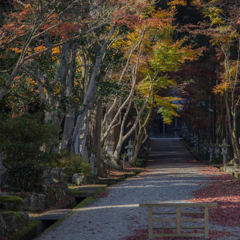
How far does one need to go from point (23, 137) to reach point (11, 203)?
9.13ft

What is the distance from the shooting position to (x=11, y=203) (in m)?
7.65

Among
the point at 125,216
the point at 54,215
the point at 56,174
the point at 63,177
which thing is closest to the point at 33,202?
the point at 54,215

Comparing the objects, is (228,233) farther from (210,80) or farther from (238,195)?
(210,80)

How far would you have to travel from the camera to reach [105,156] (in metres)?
22.8

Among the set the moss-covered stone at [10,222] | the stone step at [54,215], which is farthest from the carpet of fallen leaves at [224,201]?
the moss-covered stone at [10,222]

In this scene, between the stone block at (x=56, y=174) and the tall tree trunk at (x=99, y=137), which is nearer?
the stone block at (x=56, y=174)

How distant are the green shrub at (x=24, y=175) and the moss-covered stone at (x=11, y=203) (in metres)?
1.39

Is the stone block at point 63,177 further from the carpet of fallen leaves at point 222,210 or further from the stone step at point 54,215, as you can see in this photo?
the carpet of fallen leaves at point 222,210

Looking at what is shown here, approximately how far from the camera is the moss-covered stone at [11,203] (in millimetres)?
7549

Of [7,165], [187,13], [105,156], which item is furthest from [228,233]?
[187,13]

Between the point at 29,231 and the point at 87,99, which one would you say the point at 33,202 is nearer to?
the point at 29,231

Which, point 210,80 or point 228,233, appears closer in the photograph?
point 228,233

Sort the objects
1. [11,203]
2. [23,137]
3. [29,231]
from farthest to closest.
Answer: [23,137] → [11,203] → [29,231]

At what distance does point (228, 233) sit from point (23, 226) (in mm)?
3951
